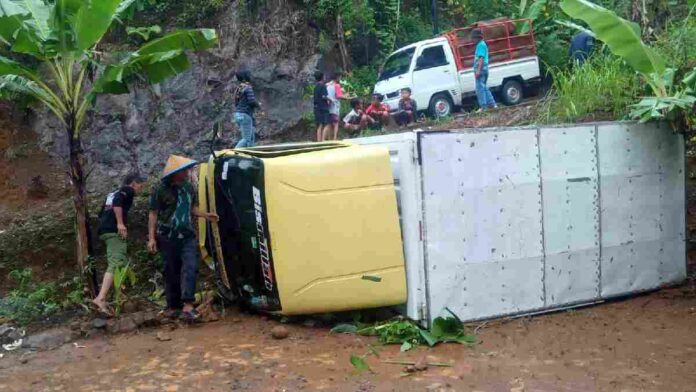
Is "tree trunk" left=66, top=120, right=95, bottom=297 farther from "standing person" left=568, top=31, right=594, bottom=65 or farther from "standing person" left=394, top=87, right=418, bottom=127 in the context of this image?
"standing person" left=568, top=31, right=594, bottom=65

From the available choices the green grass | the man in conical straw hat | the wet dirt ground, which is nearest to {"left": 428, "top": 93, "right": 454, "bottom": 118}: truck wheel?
the green grass

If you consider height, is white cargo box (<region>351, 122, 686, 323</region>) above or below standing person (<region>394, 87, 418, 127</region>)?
below

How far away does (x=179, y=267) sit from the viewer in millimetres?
7688

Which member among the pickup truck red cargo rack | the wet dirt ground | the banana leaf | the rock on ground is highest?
the pickup truck red cargo rack

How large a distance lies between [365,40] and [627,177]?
12921mm

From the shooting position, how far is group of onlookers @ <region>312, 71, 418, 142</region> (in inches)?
544

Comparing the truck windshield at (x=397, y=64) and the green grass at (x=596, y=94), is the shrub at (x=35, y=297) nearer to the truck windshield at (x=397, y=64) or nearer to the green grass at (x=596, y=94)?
the green grass at (x=596, y=94)

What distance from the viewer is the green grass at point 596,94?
10.2m

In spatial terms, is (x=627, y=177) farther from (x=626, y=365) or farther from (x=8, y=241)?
(x=8, y=241)

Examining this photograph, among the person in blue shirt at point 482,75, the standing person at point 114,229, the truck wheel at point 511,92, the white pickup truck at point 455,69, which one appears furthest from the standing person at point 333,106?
the standing person at point 114,229

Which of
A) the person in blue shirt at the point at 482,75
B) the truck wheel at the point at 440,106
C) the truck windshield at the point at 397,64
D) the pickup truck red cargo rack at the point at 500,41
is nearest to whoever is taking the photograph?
the person in blue shirt at the point at 482,75

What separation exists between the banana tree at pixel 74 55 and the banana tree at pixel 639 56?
3.91 metres

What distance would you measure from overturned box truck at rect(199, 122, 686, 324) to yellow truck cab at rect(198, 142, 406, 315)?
1 cm

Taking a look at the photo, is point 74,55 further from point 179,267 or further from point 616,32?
point 616,32
